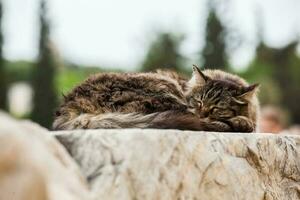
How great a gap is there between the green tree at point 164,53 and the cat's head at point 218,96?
16700 mm

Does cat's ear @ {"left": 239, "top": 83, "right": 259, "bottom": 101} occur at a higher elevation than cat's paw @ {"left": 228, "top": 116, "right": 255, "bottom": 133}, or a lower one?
higher

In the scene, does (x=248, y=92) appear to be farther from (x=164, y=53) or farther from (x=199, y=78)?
(x=164, y=53)

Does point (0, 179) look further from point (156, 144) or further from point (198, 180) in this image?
point (198, 180)

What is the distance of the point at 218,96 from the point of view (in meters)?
5.57

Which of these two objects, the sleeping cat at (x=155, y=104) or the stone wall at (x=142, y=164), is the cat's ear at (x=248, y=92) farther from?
the stone wall at (x=142, y=164)

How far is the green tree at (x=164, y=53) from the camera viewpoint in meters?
22.7

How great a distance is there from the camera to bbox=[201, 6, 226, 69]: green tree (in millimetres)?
21417

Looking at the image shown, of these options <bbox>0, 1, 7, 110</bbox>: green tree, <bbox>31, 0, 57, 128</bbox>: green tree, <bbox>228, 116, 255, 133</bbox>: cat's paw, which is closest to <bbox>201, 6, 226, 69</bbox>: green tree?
<bbox>31, 0, 57, 128</bbox>: green tree

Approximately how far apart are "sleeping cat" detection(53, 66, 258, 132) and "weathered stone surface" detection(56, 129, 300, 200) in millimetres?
353

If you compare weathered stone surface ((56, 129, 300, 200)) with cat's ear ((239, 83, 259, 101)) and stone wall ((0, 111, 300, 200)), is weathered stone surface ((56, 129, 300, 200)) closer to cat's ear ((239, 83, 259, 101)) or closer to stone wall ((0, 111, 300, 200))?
stone wall ((0, 111, 300, 200))

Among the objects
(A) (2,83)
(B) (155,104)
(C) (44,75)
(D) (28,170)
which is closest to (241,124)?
(B) (155,104)

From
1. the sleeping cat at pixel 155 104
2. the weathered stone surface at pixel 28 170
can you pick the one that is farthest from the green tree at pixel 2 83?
the weathered stone surface at pixel 28 170

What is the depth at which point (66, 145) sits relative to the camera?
3809 millimetres

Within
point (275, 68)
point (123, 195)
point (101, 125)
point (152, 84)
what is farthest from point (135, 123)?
point (275, 68)
